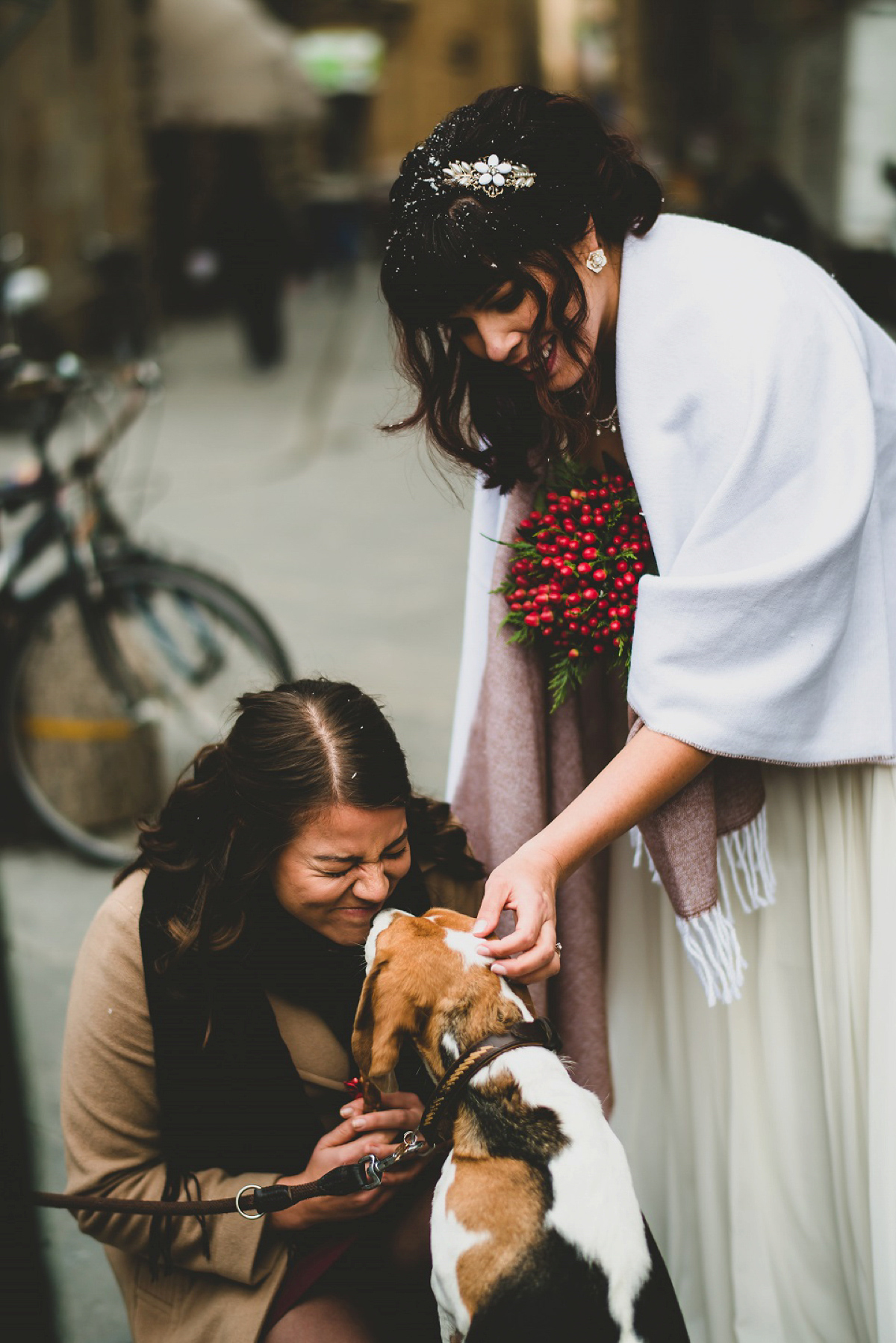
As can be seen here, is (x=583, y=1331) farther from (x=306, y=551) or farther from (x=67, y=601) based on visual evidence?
(x=306, y=551)

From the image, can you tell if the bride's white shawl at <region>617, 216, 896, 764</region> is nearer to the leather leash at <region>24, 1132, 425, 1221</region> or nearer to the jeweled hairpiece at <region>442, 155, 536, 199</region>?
the jeweled hairpiece at <region>442, 155, 536, 199</region>

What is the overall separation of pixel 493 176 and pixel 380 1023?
46.3 inches

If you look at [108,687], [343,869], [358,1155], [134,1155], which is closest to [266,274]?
[108,687]

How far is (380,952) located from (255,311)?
11.0 metres

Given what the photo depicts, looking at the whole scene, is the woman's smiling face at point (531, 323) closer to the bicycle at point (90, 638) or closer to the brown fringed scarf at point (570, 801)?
the brown fringed scarf at point (570, 801)

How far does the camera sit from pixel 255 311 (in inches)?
468

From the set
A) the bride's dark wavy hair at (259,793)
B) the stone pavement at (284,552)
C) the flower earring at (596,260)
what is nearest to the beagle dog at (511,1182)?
the bride's dark wavy hair at (259,793)

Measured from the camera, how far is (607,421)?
1.91 meters

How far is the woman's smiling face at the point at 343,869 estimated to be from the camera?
73.5 inches

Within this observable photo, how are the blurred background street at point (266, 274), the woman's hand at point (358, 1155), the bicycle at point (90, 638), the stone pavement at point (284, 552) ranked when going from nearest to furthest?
the woman's hand at point (358, 1155)
the stone pavement at point (284, 552)
the bicycle at point (90, 638)
the blurred background street at point (266, 274)

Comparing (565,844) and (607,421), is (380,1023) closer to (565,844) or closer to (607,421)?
(565,844)

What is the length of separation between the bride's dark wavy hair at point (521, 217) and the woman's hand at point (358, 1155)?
107 cm

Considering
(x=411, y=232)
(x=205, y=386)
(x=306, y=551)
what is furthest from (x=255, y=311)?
(x=411, y=232)

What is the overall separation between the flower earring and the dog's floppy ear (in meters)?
1.04
